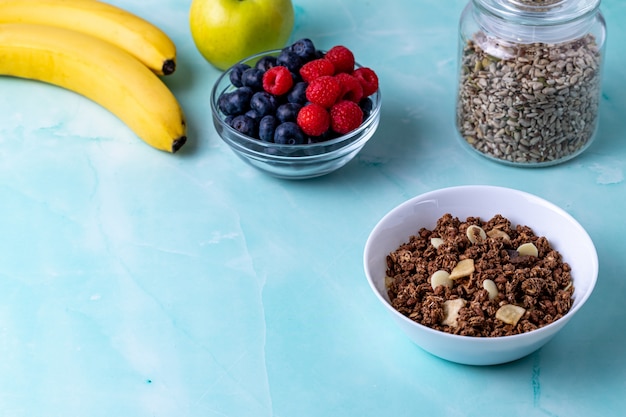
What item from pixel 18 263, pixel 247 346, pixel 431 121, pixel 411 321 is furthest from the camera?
pixel 431 121

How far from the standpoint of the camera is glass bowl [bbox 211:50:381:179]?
4.44ft

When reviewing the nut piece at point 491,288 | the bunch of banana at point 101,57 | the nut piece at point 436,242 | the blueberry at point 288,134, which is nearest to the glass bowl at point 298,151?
the blueberry at point 288,134

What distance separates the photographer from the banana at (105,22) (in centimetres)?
159

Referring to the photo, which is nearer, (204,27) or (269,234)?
(269,234)

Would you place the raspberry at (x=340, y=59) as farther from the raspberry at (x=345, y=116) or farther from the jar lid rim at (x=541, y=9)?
the jar lid rim at (x=541, y=9)

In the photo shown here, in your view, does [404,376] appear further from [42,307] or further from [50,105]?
[50,105]

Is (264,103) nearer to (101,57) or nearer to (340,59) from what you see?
(340,59)

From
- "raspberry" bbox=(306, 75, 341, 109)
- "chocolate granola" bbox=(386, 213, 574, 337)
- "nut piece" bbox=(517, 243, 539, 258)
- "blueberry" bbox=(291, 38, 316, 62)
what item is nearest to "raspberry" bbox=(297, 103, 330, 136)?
"raspberry" bbox=(306, 75, 341, 109)

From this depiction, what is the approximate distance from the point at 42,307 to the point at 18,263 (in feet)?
0.35

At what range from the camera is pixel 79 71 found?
1.56m

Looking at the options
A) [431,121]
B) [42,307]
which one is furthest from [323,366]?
[431,121]

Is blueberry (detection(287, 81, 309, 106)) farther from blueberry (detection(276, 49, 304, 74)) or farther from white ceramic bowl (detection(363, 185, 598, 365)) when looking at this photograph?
white ceramic bowl (detection(363, 185, 598, 365))

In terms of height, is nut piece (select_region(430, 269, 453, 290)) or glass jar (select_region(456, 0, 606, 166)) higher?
glass jar (select_region(456, 0, 606, 166))

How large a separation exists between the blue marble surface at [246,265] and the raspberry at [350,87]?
4.9 inches
